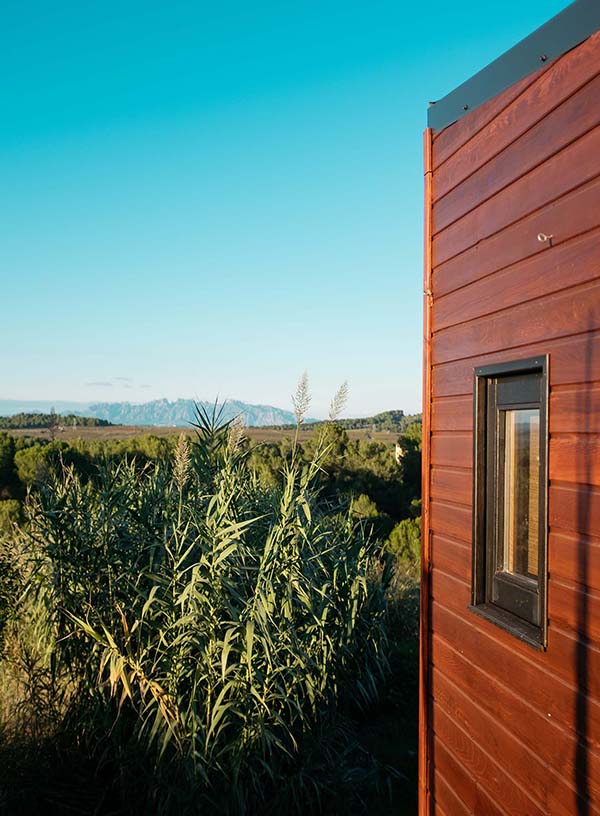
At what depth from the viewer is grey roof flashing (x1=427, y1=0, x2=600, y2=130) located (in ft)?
6.02

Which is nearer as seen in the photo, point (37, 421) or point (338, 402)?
point (338, 402)

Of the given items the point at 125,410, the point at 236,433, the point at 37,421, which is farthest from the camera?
the point at 125,410

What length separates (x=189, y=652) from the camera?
3535 mm

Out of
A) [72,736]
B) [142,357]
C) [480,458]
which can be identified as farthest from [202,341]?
[480,458]

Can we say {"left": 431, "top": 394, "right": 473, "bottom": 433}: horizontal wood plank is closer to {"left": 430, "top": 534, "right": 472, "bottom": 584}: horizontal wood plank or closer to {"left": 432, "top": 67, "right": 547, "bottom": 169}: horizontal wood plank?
{"left": 430, "top": 534, "right": 472, "bottom": 584}: horizontal wood plank

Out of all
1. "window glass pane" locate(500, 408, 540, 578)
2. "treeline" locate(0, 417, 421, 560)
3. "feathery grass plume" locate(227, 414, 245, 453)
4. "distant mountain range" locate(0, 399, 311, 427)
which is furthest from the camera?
"distant mountain range" locate(0, 399, 311, 427)

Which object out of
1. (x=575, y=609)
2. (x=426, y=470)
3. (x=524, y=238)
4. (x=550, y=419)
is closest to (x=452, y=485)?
(x=426, y=470)

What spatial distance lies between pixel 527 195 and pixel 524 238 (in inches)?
5.5

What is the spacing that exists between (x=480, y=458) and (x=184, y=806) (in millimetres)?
2553

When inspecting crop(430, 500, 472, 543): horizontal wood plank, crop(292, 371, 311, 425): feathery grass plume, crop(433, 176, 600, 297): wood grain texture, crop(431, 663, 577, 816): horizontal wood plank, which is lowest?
crop(431, 663, 577, 816): horizontal wood plank

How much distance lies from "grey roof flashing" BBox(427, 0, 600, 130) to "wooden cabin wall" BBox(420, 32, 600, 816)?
4cm

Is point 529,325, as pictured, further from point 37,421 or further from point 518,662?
point 37,421

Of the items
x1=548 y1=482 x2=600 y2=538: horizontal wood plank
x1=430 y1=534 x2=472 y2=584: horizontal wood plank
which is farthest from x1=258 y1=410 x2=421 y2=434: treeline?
x1=548 y1=482 x2=600 y2=538: horizontal wood plank

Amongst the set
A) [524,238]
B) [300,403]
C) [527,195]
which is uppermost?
[527,195]
